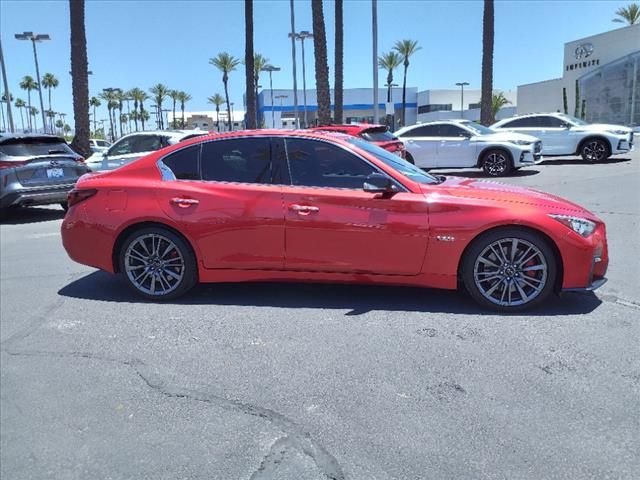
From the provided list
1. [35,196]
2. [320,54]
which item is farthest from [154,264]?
[320,54]

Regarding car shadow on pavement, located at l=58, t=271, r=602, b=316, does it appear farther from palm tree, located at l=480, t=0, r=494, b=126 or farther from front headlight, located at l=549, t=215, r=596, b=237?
palm tree, located at l=480, t=0, r=494, b=126

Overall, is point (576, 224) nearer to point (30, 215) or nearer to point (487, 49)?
point (30, 215)

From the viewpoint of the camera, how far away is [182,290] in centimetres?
517

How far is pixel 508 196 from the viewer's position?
4.63 metres

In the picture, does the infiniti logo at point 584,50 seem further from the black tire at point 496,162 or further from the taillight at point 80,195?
the taillight at point 80,195

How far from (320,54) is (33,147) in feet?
44.8

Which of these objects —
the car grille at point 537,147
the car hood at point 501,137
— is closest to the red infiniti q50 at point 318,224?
the car hood at point 501,137

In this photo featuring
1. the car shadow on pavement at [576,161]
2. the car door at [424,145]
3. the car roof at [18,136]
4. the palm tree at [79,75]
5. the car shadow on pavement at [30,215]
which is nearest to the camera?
the car roof at [18,136]

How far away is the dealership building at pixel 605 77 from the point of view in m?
45.5

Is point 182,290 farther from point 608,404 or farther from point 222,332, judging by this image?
point 608,404


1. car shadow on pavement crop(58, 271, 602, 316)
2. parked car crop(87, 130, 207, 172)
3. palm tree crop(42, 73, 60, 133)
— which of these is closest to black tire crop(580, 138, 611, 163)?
parked car crop(87, 130, 207, 172)

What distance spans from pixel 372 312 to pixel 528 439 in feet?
6.62

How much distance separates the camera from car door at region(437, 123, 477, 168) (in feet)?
49.9

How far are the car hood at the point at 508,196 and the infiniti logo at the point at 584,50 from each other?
52521 mm
